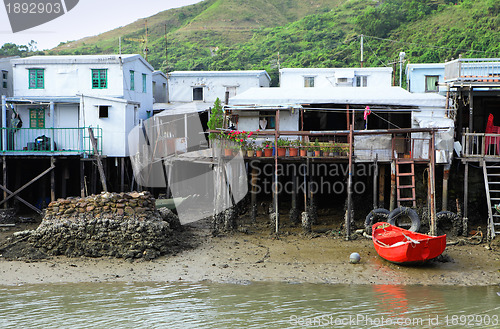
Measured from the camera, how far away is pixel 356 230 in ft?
71.3

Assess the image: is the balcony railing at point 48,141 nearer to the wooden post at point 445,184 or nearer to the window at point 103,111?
the window at point 103,111

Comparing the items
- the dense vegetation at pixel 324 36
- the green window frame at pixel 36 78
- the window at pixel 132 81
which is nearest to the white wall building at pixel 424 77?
the dense vegetation at pixel 324 36

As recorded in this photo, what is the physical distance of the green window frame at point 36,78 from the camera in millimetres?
30094

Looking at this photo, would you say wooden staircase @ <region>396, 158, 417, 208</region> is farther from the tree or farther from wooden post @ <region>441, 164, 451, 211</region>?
the tree

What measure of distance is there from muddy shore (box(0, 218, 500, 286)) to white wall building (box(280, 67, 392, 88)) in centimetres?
1726

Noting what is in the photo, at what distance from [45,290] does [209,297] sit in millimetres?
5020

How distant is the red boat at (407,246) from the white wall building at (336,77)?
18.3 metres

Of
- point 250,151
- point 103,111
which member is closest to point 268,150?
point 250,151

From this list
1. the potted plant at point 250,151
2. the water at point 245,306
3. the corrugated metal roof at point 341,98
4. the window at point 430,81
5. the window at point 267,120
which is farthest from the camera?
the window at point 430,81

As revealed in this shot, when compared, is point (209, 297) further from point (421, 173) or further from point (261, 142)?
point (421, 173)

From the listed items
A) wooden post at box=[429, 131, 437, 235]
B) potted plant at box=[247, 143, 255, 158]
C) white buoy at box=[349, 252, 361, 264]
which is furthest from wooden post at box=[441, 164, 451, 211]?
potted plant at box=[247, 143, 255, 158]

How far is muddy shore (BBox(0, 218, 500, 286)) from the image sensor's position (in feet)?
57.3

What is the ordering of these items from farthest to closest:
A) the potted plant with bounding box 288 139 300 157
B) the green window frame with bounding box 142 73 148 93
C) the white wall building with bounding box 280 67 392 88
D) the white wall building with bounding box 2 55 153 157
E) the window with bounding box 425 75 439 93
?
the white wall building with bounding box 280 67 392 88 → the window with bounding box 425 75 439 93 → the green window frame with bounding box 142 73 148 93 → the white wall building with bounding box 2 55 153 157 → the potted plant with bounding box 288 139 300 157

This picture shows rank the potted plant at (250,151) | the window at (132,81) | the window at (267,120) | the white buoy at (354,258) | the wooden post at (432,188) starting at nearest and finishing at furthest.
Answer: the white buoy at (354,258), the wooden post at (432,188), the potted plant at (250,151), the window at (267,120), the window at (132,81)
